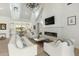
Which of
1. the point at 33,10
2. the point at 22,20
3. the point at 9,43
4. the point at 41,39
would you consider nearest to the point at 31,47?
the point at 41,39

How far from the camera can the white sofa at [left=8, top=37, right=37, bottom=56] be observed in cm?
212

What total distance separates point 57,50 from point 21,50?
0.80 metres

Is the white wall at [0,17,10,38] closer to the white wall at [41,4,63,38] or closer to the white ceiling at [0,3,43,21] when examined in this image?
the white ceiling at [0,3,43,21]

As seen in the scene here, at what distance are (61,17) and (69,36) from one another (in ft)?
1.42

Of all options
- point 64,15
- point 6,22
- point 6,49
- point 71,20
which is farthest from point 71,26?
point 6,49

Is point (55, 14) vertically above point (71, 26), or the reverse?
point (55, 14)

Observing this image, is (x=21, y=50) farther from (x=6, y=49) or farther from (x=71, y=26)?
(x=71, y=26)

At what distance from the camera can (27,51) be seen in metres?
2.17

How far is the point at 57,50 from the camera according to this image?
7.05ft

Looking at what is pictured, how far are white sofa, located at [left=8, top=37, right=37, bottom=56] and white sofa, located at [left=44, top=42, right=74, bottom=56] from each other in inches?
10.7

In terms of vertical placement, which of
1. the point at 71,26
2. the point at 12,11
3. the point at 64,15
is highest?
the point at 12,11

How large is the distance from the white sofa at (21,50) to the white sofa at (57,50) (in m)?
0.27

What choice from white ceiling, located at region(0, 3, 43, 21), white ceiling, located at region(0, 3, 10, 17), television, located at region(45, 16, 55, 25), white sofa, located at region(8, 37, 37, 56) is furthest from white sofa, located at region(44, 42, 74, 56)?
white ceiling, located at region(0, 3, 10, 17)

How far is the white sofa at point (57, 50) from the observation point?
2096 mm
